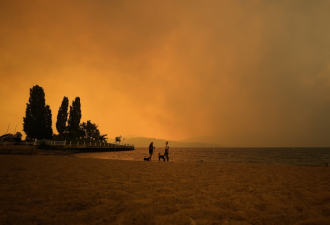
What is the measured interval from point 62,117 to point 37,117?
1304cm

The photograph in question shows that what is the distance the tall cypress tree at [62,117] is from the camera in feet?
193

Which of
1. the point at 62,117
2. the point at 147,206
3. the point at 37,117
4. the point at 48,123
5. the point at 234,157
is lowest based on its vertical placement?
the point at 234,157

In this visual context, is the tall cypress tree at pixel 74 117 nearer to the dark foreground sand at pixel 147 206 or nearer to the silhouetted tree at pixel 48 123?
the silhouetted tree at pixel 48 123

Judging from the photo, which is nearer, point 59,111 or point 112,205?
point 112,205

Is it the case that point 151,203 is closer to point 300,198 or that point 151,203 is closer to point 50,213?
point 50,213

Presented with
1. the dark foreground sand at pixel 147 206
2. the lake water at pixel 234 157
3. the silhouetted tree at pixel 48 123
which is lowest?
the lake water at pixel 234 157

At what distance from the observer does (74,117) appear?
6178 centimetres

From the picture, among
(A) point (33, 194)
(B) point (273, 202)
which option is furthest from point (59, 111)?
(B) point (273, 202)

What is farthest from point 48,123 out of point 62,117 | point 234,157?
point 234,157

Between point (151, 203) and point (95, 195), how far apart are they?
5.75 feet

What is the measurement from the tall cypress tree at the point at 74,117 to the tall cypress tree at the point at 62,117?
1.65 m

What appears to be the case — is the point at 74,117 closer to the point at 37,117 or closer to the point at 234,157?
the point at 37,117

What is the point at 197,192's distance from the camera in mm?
5723

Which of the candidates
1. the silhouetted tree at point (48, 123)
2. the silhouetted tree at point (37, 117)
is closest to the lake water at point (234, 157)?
the silhouetted tree at point (48, 123)
